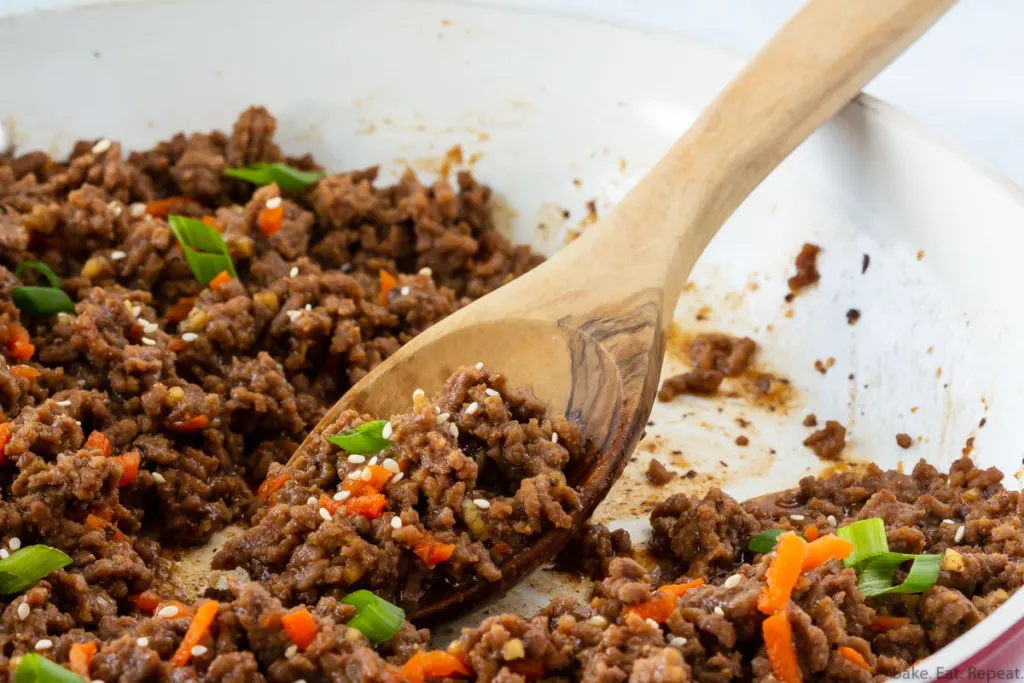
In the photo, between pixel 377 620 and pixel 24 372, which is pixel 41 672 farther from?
pixel 24 372

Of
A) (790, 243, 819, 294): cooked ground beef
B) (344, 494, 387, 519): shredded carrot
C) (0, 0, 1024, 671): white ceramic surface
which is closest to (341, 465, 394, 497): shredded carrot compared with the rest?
(344, 494, 387, 519): shredded carrot

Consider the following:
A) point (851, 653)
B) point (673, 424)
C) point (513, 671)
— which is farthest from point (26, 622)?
point (673, 424)

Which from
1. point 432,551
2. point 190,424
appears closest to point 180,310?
point 190,424

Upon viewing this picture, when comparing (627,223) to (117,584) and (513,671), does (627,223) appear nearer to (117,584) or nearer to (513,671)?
(513,671)

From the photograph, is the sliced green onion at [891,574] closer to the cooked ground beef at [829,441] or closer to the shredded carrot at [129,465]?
the cooked ground beef at [829,441]

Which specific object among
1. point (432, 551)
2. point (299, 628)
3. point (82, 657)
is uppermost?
point (432, 551)

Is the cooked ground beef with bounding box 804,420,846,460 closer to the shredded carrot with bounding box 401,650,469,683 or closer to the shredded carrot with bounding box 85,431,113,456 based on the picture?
the shredded carrot with bounding box 401,650,469,683
